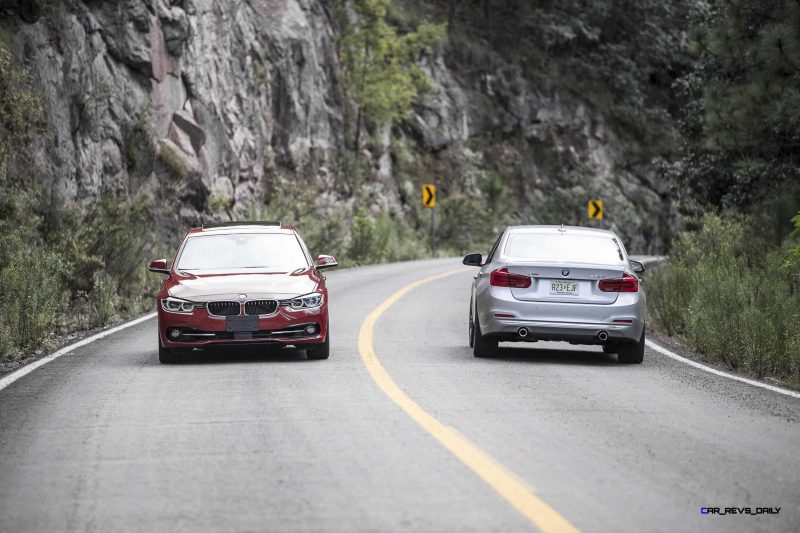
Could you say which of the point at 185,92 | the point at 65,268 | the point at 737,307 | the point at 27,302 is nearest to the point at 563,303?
the point at 737,307

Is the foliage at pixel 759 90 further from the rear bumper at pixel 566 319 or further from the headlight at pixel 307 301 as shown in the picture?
the headlight at pixel 307 301

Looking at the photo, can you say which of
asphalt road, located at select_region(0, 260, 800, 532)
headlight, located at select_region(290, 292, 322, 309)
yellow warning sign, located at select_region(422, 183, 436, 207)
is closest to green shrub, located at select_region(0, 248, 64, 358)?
asphalt road, located at select_region(0, 260, 800, 532)

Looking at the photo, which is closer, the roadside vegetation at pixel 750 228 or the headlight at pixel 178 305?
the headlight at pixel 178 305

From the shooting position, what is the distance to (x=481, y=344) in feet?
44.3

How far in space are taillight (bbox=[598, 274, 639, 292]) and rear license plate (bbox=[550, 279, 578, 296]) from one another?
280 mm

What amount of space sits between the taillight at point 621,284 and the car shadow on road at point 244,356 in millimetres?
3384

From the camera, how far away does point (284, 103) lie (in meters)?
40.9

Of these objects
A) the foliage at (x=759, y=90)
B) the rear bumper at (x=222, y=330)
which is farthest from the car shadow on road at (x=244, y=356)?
the foliage at (x=759, y=90)

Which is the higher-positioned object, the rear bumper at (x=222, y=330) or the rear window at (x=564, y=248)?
the rear window at (x=564, y=248)

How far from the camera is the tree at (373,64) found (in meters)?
47.9

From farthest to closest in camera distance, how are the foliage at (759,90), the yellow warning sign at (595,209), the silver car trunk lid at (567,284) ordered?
the yellow warning sign at (595,209), the foliage at (759,90), the silver car trunk lid at (567,284)

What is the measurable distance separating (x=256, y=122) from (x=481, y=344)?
83.9ft

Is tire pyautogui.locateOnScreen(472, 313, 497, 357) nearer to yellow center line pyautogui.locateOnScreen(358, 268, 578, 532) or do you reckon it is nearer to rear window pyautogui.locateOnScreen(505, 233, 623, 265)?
rear window pyautogui.locateOnScreen(505, 233, 623, 265)

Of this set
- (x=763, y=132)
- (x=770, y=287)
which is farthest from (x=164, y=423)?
(x=763, y=132)
